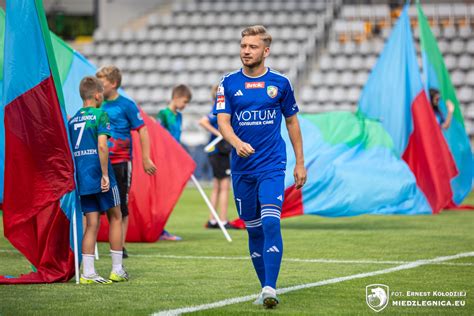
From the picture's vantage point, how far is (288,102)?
6.33 metres

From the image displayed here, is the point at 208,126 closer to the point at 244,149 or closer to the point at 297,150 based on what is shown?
the point at 297,150

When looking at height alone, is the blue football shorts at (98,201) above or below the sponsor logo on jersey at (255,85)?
below

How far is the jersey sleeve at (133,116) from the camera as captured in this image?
807 centimetres

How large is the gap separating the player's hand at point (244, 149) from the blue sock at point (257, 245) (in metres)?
0.53

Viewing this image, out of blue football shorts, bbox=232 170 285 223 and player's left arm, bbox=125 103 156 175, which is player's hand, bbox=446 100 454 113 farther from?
blue football shorts, bbox=232 170 285 223

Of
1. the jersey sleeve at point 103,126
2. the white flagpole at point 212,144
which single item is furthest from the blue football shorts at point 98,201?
the white flagpole at point 212,144

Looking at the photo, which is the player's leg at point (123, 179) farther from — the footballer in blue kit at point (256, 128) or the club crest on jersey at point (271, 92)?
the club crest on jersey at point (271, 92)

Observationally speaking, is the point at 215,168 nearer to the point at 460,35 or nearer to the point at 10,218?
the point at 10,218

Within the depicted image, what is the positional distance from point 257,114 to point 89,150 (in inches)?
63.3

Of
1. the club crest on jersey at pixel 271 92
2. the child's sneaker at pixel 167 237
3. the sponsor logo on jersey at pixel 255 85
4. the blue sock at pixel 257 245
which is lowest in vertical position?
the child's sneaker at pixel 167 237

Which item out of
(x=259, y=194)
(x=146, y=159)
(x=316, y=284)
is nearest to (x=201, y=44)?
(x=146, y=159)

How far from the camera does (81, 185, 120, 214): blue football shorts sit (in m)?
7.30

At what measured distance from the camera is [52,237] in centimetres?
711

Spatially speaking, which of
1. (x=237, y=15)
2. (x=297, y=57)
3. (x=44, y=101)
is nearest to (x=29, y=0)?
(x=44, y=101)
